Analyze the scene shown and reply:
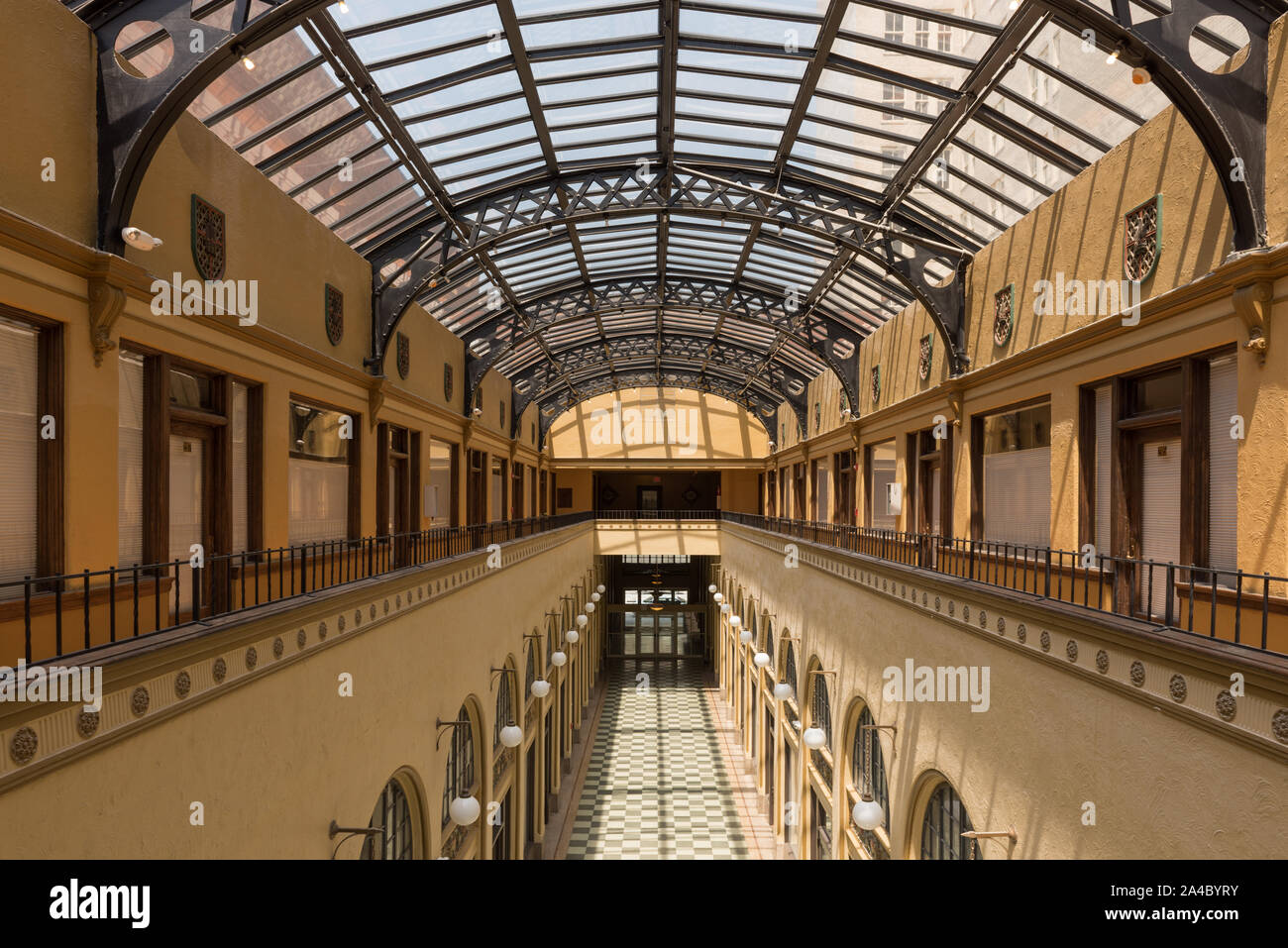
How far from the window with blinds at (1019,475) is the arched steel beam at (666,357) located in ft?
49.9

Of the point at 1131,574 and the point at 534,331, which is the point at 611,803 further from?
the point at 1131,574

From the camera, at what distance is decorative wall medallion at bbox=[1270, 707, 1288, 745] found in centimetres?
376

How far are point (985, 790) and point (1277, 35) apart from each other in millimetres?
6882

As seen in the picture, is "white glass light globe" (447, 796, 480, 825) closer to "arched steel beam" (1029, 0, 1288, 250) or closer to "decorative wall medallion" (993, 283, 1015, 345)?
"arched steel beam" (1029, 0, 1288, 250)

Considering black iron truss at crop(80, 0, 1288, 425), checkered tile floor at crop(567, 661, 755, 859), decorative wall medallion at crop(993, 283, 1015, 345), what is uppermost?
black iron truss at crop(80, 0, 1288, 425)

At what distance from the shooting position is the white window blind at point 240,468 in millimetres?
8609

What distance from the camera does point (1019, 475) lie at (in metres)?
10.6

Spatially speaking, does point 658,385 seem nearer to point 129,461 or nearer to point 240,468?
point 240,468

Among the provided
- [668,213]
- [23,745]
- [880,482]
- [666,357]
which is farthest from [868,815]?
[666,357]

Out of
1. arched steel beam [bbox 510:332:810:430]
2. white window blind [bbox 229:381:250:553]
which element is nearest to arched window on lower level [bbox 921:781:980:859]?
white window blind [bbox 229:381:250:553]

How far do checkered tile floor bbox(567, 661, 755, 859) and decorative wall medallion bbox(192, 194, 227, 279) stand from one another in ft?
47.1

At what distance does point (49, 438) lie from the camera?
5.73 m

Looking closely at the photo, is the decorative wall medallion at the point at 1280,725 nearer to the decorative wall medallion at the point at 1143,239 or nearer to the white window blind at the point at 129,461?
the decorative wall medallion at the point at 1143,239

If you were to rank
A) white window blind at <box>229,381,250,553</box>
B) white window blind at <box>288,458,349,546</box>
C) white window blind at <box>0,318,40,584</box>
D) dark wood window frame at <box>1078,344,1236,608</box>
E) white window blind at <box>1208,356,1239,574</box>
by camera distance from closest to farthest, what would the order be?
white window blind at <box>0,318,40,584</box> < white window blind at <box>1208,356,1239,574</box> < dark wood window frame at <box>1078,344,1236,608</box> < white window blind at <box>229,381,250,553</box> < white window blind at <box>288,458,349,546</box>
